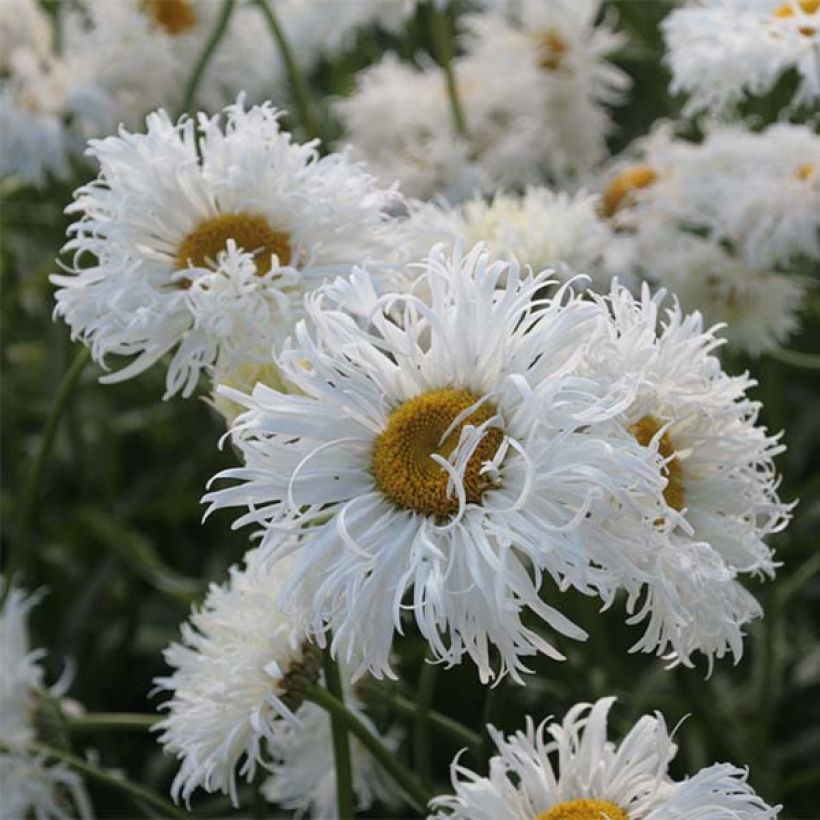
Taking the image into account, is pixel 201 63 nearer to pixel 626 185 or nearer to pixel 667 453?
pixel 626 185

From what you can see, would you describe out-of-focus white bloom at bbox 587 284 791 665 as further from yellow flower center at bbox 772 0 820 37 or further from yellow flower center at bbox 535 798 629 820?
yellow flower center at bbox 772 0 820 37

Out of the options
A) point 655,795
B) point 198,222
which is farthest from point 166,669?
point 655,795

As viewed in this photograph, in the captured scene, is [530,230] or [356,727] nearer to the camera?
[356,727]

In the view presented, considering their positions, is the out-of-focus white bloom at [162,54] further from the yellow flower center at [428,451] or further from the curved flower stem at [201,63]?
the yellow flower center at [428,451]

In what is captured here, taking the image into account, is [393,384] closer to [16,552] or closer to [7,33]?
[16,552]

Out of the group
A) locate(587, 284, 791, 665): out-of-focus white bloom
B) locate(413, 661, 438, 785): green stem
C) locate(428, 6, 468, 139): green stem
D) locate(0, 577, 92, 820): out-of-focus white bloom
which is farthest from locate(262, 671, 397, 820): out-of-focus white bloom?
locate(428, 6, 468, 139): green stem

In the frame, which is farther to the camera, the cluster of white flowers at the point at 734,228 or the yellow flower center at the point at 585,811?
the cluster of white flowers at the point at 734,228

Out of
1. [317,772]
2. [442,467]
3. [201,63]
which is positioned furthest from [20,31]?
[442,467]

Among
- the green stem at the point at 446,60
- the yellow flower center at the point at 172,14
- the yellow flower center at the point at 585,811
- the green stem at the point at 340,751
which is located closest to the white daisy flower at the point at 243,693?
the green stem at the point at 340,751
